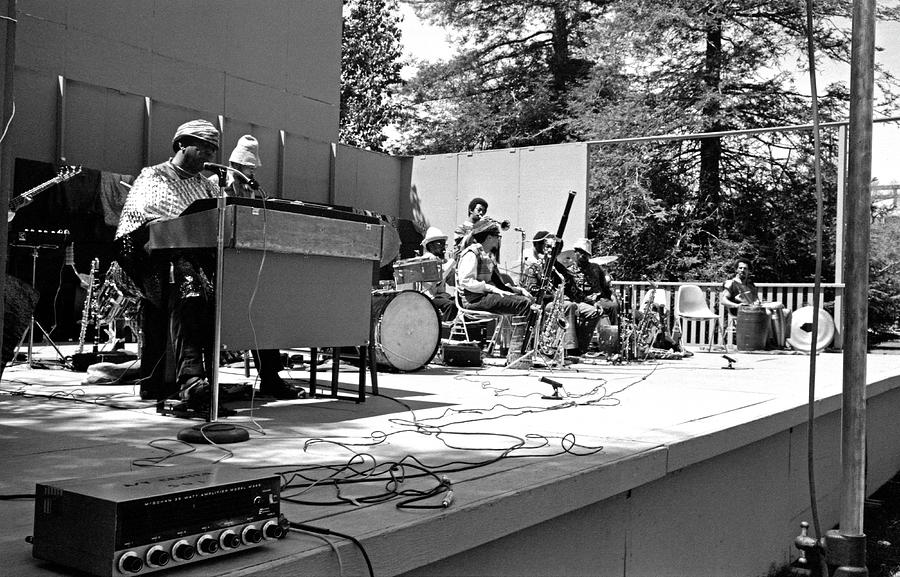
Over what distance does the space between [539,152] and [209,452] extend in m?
10.9

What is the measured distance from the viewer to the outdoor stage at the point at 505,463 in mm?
2180

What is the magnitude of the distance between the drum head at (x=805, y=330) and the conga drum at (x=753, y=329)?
0.41m

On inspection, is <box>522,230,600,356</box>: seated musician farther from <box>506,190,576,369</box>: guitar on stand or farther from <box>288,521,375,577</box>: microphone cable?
<box>288,521,375,577</box>: microphone cable

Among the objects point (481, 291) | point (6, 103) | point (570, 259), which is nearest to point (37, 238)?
point (481, 291)

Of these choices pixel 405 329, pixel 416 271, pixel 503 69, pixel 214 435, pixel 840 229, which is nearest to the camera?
pixel 214 435

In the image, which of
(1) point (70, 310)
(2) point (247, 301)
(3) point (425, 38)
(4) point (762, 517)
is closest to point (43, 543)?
(2) point (247, 301)

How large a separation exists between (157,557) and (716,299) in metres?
13.9

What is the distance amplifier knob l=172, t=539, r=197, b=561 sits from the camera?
5.41ft

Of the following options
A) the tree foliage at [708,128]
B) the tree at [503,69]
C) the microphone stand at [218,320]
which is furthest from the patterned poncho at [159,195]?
the tree at [503,69]

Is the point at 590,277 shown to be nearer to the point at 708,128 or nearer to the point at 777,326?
the point at 777,326

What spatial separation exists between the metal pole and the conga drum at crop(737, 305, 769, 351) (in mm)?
9240

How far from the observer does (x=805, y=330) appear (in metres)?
11.7

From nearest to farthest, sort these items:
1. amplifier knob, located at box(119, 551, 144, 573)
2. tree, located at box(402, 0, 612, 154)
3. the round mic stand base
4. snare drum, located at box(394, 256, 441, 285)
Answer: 1. amplifier knob, located at box(119, 551, 144, 573)
2. the round mic stand base
3. snare drum, located at box(394, 256, 441, 285)
4. tree, located at box(402, 0, 612, 154)

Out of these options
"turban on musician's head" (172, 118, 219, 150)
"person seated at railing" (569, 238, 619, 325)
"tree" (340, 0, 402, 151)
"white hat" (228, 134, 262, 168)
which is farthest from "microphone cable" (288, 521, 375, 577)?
"tree" (340, 0, 402, 151)
